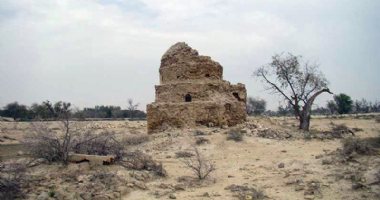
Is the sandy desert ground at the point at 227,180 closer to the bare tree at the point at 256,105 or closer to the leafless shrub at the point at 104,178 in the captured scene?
the leafless shrub at the point at 104,178

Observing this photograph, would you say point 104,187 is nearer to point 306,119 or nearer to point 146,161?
point 146,161

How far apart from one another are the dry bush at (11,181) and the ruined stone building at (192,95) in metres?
10.6

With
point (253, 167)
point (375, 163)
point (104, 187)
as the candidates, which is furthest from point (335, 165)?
point (104, 187)

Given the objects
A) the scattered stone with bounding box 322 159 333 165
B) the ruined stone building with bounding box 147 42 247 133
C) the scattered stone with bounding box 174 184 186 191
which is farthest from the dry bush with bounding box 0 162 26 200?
the ruined stone building with bounding box 147 42 247 133

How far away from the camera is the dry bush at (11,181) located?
6898 mm

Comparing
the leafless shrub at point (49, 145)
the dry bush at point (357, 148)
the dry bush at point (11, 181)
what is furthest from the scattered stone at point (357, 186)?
the leafless shrub at point (49, 145)

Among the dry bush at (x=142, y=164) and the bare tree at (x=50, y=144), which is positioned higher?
the bare tree at (x=50, y=144)

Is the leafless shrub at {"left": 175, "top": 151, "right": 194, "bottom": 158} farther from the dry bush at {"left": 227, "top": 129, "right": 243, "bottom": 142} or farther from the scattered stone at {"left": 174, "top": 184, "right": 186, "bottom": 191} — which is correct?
the scattered stone at {"left": 174, "top": 184, "right": 186, "bottom": 191}

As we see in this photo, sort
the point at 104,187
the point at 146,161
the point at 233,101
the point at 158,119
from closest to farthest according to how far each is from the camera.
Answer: the point at 104,187
the point at 146,161
the point at 158,119
the point at 233,101

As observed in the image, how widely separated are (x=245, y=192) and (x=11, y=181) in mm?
4291

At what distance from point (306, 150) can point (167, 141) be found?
526 cm

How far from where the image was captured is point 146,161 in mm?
9734

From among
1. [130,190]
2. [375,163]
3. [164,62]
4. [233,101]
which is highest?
[164,62]

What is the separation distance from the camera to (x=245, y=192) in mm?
7820
